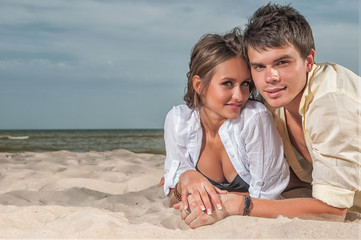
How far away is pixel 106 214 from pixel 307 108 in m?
1.39

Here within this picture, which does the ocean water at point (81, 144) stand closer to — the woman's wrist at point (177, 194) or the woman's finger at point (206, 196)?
the woman's wrist at point (177, 194)

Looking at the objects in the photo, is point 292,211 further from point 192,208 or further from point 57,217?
point 57,217

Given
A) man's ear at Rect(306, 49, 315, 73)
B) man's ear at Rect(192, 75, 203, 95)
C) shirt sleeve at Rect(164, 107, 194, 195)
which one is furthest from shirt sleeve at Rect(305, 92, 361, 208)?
shirt sleeve at Rect(164, 107, 194, 195)

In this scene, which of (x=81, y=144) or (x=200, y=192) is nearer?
(x=200, y=192)

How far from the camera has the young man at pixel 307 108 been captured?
199cm

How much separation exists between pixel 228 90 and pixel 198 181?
2.04 ft

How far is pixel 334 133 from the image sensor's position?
1974mm

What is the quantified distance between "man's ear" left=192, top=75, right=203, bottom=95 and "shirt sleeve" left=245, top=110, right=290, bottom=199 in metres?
0.45

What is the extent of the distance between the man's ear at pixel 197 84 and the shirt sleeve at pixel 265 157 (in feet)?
1.48

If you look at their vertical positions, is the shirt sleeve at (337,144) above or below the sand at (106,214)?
above

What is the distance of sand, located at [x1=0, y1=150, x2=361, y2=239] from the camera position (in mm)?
1874

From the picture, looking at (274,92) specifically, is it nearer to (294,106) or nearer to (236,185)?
(294,106)

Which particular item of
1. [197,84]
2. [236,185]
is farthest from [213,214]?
[197,84]

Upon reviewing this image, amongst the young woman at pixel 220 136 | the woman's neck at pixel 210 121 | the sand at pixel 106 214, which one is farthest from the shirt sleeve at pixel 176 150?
the sand at pixel 106 214
